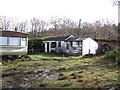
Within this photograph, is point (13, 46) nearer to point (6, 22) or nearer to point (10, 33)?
point (10, 33)

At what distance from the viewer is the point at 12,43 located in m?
14.3

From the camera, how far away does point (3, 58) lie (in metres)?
13.6

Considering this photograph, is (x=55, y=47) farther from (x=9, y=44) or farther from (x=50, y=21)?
(x=50, y=21)

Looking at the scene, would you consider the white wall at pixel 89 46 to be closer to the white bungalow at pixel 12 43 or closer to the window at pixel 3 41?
the white bungalow at pixel 12 43

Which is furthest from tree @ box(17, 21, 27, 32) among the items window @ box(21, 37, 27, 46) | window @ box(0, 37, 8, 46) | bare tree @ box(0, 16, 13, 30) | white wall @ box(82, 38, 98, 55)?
window @ box(0, 37, 8, 46)

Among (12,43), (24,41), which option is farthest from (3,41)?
(24,41)

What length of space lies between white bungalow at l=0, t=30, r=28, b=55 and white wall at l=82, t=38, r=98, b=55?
29.5 ft

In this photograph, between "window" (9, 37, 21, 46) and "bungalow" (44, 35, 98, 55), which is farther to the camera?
"bungalow" (44, 35, 98, 55)

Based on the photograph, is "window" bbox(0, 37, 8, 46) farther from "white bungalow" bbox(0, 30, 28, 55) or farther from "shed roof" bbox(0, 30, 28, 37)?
"shed roof" bbox(0, 30, 28, 37)

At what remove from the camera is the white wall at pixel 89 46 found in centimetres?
2005

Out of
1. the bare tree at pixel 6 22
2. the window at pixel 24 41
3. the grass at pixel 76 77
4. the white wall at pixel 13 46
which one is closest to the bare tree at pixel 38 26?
the bare tree at pixel 6 22

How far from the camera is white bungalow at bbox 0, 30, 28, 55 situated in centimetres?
1359

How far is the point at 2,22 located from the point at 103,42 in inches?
1126

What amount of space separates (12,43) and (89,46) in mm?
11469
